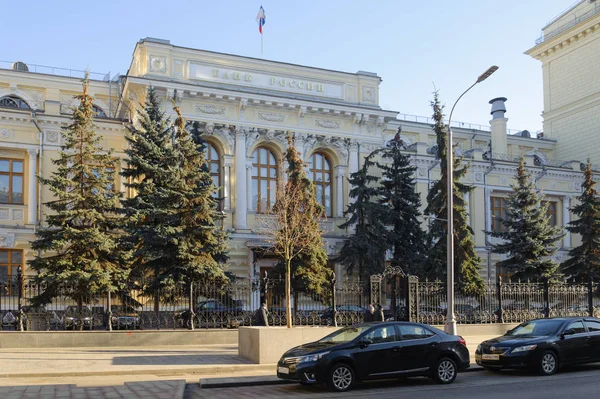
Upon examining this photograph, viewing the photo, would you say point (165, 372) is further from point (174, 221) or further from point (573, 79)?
point (573, 79)

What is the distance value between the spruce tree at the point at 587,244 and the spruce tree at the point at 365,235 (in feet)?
35.6

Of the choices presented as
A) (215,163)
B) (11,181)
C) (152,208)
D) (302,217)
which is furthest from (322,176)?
(11,181)

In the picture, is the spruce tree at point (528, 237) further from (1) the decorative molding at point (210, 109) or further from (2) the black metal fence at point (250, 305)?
(1) the decorative molding at point (210, 109)

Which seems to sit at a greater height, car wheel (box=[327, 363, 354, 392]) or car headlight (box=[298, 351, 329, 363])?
car headlight (box=[298, 351, 329, 363])

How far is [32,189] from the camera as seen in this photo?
35.2m

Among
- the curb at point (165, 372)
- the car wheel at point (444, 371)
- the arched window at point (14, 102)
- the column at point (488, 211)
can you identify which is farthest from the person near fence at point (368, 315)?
the arched window at point (14, 102)

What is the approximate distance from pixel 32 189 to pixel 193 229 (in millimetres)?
13316

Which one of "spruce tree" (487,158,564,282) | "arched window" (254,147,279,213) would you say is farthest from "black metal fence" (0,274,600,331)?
"arched window" (254,147,279,213)

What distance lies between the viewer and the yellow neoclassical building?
1385 inches

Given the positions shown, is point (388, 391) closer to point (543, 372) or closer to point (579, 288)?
point (543, 372)

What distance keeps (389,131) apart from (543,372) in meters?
36.7

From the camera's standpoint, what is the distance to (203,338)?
21.3 metres

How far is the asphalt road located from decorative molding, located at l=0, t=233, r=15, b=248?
24193mm

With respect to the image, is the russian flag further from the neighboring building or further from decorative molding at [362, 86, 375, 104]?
the neighboring building
